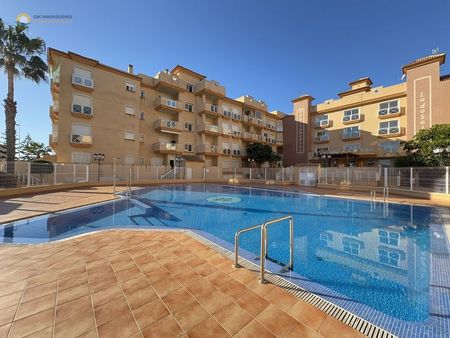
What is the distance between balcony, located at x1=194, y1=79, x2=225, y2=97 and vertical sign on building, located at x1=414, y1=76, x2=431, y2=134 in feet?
74.9

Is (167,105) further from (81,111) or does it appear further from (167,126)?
(81,111)

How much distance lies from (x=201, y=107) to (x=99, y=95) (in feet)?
39.6

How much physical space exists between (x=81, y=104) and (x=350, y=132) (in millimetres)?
32386

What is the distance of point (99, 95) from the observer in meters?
20.6

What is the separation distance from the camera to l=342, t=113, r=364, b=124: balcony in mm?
26103

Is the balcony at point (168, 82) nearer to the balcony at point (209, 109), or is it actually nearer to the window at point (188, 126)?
the balcony at point (209, 109)

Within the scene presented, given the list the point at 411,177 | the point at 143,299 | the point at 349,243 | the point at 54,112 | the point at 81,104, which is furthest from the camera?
the point at 54,112

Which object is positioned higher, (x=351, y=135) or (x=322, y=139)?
(x=351, y=135)

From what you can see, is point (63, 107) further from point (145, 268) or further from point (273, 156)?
point (273, 156)

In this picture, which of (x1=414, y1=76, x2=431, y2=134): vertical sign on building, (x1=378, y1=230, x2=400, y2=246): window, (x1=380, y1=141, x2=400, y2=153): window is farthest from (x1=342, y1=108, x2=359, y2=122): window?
(x1=378, y1=230, x2=400, y2=246): window

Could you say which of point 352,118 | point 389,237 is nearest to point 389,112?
point 352,118

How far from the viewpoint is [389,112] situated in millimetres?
23703

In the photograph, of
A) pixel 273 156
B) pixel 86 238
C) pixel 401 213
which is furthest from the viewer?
pixel 273 156

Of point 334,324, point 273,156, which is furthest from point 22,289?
point 273,156
